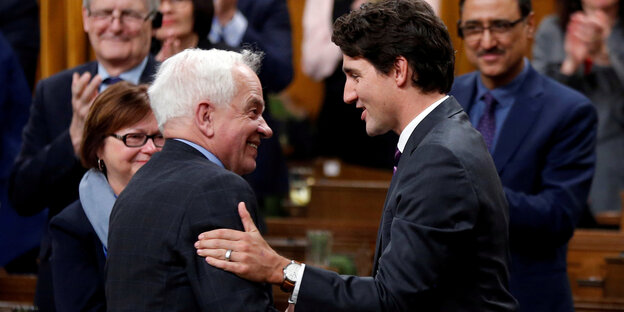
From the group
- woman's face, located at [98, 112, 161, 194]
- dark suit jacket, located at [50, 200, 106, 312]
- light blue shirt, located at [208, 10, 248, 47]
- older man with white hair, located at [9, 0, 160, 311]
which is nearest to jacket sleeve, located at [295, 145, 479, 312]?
dark suit jacket, located at [50, 200, 106, 312]

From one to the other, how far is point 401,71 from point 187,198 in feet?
2.11

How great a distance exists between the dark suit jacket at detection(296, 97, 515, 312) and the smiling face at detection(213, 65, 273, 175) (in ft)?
1.18

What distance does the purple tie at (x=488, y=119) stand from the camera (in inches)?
147

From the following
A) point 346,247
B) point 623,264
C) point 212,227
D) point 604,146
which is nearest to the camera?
point 212,227

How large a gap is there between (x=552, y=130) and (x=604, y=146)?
107 inches

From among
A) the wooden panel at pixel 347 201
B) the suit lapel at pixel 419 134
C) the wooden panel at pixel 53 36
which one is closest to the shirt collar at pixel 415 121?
the suit lapel at pixel 419 134

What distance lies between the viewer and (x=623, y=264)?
4047 mm

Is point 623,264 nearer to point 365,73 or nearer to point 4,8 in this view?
point 365,73

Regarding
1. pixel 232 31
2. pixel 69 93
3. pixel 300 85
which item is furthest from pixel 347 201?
pixel 300 85

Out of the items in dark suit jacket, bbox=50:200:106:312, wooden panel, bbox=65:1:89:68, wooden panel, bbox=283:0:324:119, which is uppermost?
wooden panel, bbox=65:1:89:68

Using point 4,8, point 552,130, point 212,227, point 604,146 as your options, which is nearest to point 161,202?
point 212,227

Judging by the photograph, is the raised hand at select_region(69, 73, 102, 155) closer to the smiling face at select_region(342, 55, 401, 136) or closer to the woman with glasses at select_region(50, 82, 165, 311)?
the woman with glasses at select_region(50, 82, 165, 311)

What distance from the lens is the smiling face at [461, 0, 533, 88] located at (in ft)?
12.3

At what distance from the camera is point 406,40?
98.3 inches
